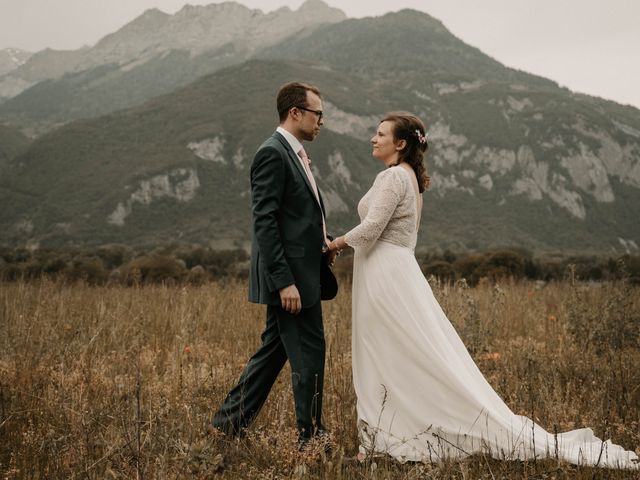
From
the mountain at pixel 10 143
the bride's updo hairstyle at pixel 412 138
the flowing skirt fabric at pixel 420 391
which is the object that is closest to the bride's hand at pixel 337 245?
the flowing skirt fabric at pixel 420 391

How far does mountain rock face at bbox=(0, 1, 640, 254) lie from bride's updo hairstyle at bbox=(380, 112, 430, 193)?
92.7 meters

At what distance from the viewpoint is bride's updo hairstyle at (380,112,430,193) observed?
4.05 meters

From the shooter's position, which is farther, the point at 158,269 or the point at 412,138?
the point at 158,269

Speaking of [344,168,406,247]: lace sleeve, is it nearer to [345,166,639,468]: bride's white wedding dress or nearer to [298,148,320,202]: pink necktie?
[345,166,639,468]: bride's white wedding dress

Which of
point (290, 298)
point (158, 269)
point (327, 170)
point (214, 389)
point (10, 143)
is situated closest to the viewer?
point (290, 298)

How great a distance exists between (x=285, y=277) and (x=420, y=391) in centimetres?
110

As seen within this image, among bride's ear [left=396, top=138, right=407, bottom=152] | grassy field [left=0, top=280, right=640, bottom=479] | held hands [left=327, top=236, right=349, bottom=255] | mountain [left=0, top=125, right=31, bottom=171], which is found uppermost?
mountain [left=0, top=125, right=31, bottom=171]

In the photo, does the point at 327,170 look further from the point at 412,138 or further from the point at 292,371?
the point at 292,371

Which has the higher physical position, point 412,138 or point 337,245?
point 412,138

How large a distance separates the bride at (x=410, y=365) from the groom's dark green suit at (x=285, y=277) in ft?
0.99

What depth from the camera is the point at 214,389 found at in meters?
4.88

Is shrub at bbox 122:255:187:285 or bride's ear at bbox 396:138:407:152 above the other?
bride's ear at bbox 396:138:407:152

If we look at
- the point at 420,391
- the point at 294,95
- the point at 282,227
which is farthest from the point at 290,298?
the point at 294,95

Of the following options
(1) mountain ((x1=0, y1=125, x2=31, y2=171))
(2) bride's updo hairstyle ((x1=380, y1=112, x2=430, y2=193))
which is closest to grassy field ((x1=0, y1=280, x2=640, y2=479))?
(2) bride's updo hairstyle ((x1=380, y1=112, x2=430, y2=193))
